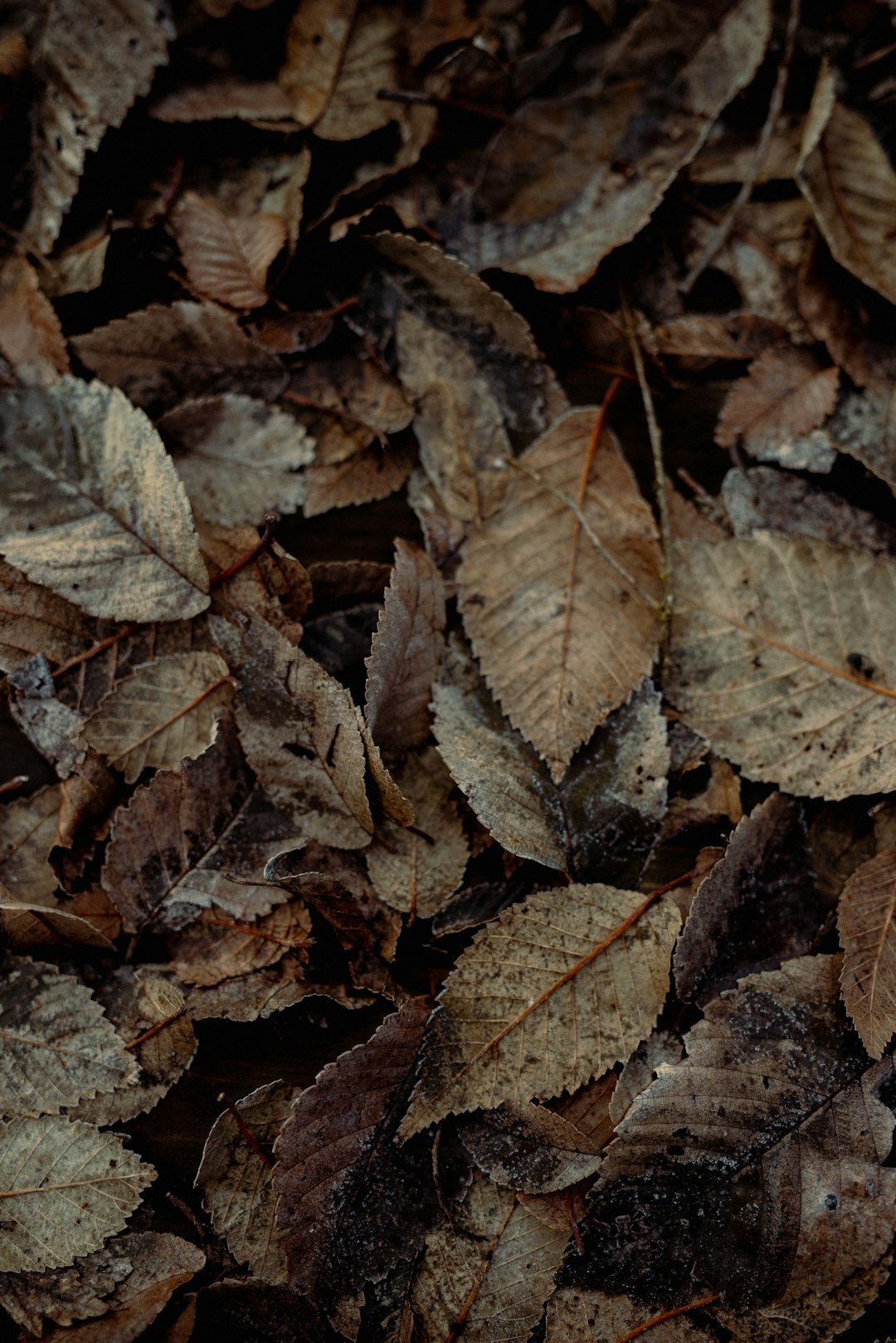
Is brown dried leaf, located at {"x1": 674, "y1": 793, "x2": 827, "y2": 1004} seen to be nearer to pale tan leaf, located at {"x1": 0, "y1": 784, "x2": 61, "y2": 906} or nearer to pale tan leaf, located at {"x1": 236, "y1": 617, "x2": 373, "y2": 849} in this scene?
pale tan leaf, located at {"x1": 236, "y1": 617, "x2": 373, "y2": 849}

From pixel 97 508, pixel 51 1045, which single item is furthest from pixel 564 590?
pixel 51 1045

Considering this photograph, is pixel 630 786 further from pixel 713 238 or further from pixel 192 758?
pixel 713 238

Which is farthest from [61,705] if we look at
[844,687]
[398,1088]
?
[844,687]

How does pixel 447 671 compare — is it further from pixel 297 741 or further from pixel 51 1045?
pixel 51 1045

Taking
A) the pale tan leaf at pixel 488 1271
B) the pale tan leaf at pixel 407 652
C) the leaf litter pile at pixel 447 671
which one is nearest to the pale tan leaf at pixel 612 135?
the leaf litter pile at pixel 447 671

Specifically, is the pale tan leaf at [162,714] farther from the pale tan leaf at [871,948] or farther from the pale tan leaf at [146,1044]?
the pale tan leaf at [871,948]
